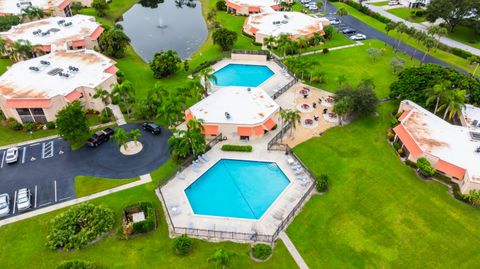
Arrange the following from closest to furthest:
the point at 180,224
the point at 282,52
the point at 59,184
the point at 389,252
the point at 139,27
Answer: the point at 389,252 < the point at 180,224 < the point at 59,184 < the point at 282,52 < the point at 139,27

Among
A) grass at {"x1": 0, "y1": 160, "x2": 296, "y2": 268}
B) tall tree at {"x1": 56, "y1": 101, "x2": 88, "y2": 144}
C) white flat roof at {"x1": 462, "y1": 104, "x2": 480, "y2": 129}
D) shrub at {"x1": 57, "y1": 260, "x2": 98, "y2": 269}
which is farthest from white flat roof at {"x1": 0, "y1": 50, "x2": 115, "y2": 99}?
white flat roof at {"x1": 462, "y1": 104, "x2": 480, "y2": 129}

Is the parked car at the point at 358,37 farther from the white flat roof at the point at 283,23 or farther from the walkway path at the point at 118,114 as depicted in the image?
the walkway path at the point at 118,114

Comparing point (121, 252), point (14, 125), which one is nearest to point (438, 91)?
point (121, 252)

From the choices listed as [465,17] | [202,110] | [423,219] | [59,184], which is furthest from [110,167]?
[465,17]

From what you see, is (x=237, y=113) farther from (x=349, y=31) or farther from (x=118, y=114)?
(x=349, y=31)

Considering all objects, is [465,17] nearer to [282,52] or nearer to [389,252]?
[282,52]

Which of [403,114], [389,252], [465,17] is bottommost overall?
[389,252]
